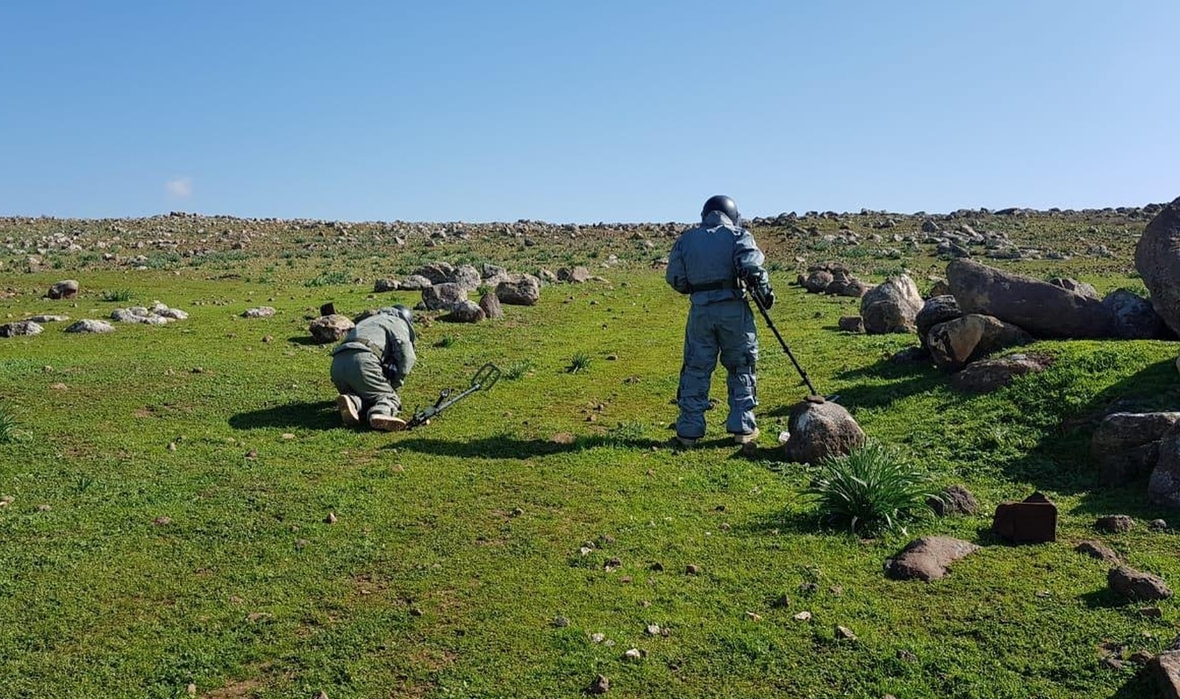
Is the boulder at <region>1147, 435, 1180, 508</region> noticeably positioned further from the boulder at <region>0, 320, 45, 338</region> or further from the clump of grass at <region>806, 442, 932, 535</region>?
the boulder at <region>0, 320, 45, 338</region>

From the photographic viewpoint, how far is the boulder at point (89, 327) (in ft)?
53.5

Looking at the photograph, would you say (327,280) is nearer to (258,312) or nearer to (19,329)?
(258,312)

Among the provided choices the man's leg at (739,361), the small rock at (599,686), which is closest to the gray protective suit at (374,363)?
the man's leg at (739,361)

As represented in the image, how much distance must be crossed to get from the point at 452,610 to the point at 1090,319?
932 cm

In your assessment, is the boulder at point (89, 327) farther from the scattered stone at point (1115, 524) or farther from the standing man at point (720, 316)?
the scattered stone at point (1115, 524)

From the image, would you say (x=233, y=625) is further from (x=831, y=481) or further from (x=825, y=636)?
(x=831, y=481)

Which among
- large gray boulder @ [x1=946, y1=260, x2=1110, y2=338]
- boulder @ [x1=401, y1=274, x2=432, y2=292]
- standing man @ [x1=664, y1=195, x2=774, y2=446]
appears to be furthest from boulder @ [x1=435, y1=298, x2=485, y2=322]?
large gray boulder @ [x1=946, y1=260, x2=1110, y2=338]

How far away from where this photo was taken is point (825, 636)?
534 centimetres

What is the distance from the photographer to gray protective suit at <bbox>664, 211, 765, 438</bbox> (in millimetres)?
9750

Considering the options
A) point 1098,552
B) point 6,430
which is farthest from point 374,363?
point 1098,552

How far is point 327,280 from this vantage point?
25.3 meters

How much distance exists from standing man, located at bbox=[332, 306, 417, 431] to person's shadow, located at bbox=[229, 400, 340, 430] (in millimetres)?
220

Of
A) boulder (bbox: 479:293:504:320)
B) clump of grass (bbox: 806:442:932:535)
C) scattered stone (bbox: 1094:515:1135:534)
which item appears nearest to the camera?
scattered stone (bbox: 1094:515:1135:534)

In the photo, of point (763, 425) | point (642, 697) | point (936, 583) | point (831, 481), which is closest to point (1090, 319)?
point (763, 425)
